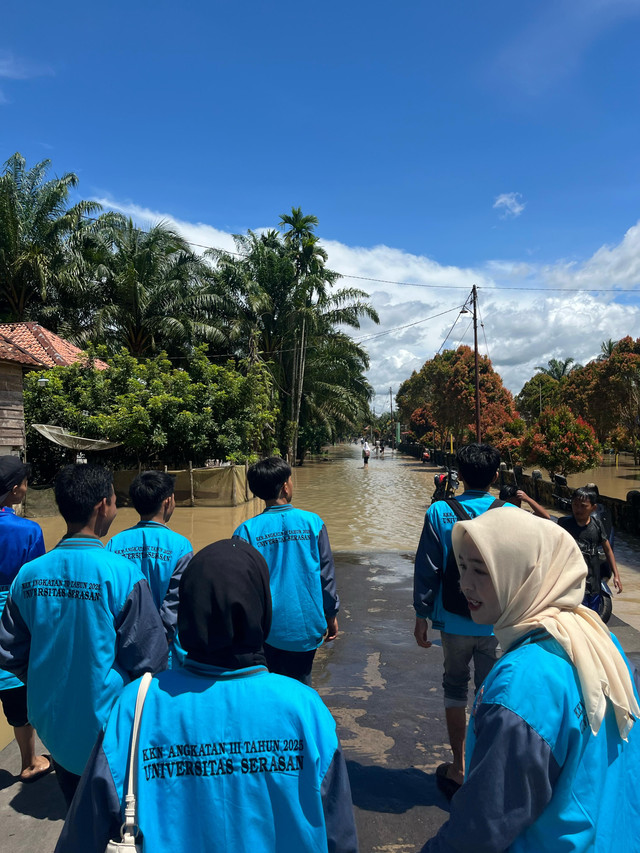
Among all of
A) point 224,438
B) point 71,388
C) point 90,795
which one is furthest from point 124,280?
point 90,795

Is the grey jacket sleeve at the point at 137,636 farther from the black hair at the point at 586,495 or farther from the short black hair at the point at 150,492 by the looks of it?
the black hair at the point at 586,495

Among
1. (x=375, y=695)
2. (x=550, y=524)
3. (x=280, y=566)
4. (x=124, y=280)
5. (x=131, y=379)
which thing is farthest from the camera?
(x=124, y=280)

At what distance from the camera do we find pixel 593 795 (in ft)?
4.39

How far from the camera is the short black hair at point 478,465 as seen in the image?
3.58 meters

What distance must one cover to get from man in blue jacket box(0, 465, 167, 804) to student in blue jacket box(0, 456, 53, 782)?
79cm

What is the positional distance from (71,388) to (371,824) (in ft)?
58.3

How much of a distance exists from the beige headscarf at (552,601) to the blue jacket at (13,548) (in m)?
2.48

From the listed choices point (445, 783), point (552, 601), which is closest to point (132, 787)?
point (552, 601)

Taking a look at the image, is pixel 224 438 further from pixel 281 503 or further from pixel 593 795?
pixel 593 795

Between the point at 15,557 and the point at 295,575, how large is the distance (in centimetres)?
146

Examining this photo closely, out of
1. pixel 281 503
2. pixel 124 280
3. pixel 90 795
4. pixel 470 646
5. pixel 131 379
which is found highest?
pixel 124 280

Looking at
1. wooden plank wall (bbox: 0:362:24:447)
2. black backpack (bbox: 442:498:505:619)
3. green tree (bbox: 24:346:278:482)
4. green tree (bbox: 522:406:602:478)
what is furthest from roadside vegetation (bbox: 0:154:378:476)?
black backpack (bbox: 442:498:505:619)

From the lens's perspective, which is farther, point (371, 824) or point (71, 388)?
point (71, 388)

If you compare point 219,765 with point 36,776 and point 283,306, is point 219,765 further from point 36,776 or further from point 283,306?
point 283,306
